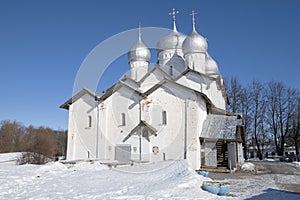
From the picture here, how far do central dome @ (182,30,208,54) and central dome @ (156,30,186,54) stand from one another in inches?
98.7

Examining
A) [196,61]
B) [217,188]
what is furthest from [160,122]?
[217,188]

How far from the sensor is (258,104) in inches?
1406

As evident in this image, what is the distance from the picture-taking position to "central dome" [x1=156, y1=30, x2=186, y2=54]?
87.5 feet

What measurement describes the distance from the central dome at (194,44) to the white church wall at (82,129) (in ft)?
31.3

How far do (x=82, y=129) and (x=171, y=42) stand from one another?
40.5 ft

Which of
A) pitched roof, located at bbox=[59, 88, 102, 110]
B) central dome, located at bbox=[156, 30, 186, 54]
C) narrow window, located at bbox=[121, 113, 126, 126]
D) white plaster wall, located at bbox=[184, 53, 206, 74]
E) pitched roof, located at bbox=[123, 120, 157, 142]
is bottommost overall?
pitched roof, located at bbox=[123, 120, 157, 142]

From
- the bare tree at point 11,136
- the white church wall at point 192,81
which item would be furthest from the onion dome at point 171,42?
the bare tree at point 11,136

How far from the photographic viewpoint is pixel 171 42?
87.8ft

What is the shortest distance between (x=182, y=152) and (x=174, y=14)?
1745 cm

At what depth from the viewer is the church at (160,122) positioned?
1817 centimetres


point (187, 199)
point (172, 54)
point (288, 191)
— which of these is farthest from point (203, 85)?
point (187, 199)

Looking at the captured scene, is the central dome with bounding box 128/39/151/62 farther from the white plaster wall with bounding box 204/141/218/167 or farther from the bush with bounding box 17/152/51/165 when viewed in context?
the bush with bounding box 17/152/51/165

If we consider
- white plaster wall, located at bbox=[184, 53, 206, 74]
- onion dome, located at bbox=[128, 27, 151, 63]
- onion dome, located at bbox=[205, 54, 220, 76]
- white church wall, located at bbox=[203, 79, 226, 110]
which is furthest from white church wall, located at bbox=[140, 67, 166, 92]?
onion dome, located at bbox=[205, 54, 220, 76]

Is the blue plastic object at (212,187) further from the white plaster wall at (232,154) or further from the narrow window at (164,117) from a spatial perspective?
the white plaster wall at (232,154)
